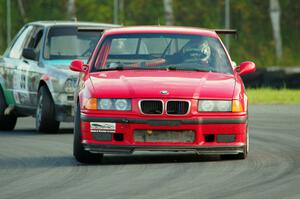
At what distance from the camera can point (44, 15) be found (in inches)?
3076

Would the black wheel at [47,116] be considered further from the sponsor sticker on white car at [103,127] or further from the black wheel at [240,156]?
the sponsor sticker on white car at [103,127]

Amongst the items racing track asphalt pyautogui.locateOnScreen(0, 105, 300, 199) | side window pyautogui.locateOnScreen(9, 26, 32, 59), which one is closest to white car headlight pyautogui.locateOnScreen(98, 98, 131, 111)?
racing track asphalt pyautogui.locateOnScreen(0, 105, 300, 199)

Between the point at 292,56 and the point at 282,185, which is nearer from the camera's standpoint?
the point at 282,185

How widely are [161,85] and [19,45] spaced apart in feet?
25.7

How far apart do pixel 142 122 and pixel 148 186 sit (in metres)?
2.06

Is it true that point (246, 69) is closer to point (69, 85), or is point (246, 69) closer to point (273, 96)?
point (69, 85)

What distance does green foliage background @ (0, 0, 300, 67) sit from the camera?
73.4m

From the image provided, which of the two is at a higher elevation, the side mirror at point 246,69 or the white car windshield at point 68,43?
the side mirror at point 246,69

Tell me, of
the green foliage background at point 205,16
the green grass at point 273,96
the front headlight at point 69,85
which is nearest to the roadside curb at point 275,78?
the green grass at point 273,96

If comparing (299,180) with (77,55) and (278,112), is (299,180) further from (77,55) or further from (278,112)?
(278,112)

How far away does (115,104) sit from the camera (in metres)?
12.9

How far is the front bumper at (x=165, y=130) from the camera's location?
12.8 meters

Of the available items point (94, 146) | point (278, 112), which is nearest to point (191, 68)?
point (94, 146)

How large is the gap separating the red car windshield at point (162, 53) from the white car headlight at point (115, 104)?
A: 1219 millimetres
